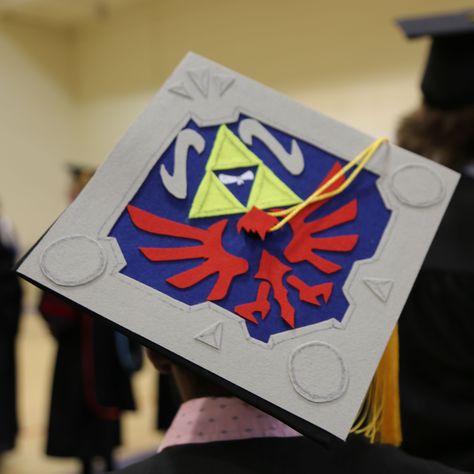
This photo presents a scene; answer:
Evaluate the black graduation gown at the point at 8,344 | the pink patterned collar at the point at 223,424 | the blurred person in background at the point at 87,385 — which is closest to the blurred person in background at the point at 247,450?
the pink patterned collar at the point at 223,424

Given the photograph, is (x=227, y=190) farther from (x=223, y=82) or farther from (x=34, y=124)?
(x=34, y=124)

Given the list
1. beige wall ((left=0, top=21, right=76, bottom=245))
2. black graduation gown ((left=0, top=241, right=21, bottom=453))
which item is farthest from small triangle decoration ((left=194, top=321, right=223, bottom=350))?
beige wall ((left=0, top=21, right=76, bottom=245))

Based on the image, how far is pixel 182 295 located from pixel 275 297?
0.13 metres

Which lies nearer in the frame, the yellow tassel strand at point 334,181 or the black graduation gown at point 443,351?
the yellow tassel strand at point 334,181

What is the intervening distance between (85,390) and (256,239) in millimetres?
2052

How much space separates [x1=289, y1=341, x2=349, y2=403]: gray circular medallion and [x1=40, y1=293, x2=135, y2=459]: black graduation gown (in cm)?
193

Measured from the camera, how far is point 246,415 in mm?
816

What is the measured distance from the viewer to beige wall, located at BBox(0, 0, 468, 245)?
5.80 meters

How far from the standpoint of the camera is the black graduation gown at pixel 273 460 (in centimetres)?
77

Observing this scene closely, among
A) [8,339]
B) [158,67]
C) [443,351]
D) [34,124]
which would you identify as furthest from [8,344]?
[34,124]

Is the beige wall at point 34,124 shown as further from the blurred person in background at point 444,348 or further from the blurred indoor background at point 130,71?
the blurred person in background at point 444,348

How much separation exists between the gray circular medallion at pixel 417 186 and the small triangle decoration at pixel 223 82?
294 millimetres

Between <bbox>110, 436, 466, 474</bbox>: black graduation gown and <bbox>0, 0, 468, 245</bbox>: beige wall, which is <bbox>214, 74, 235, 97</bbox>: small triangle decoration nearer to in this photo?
<bbox>110, 436, 466, 474</bbox>: black graduation gown

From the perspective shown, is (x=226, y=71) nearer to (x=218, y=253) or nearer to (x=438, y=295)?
(x=218, y=253)
